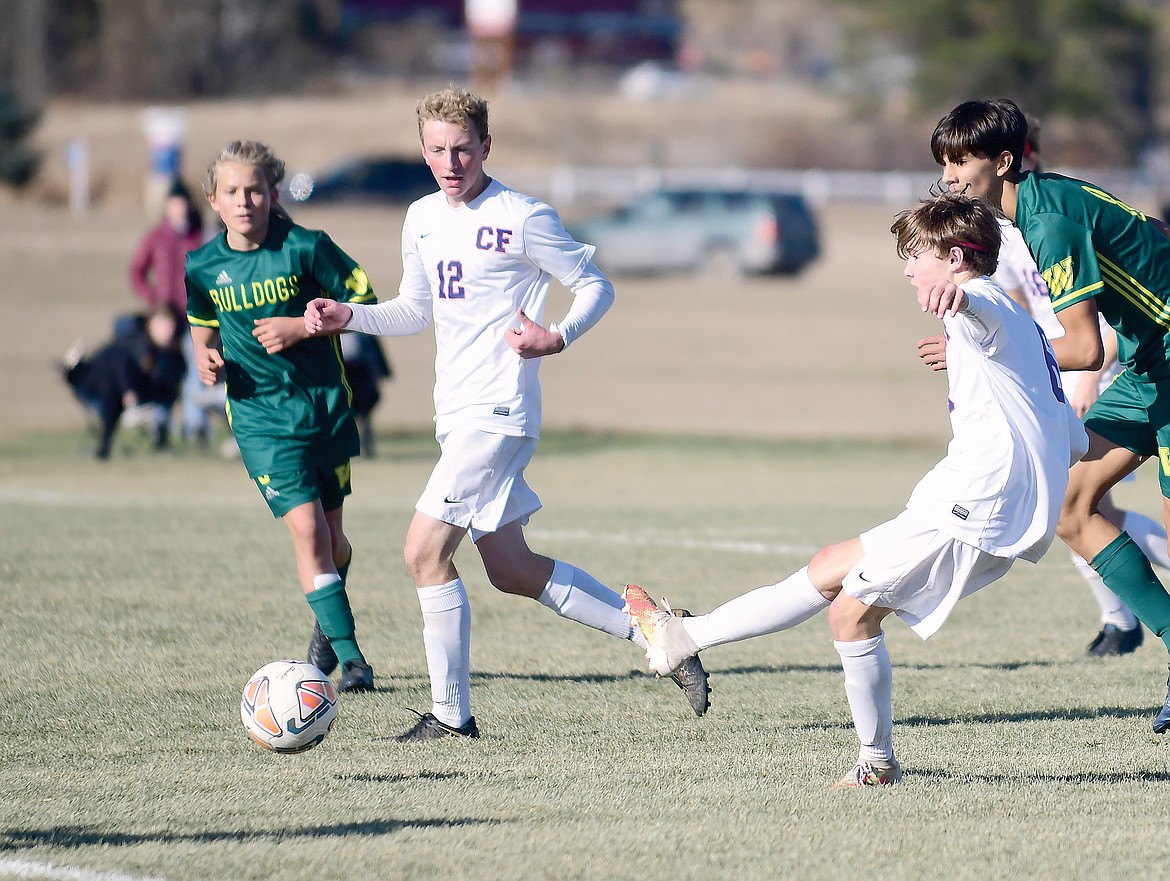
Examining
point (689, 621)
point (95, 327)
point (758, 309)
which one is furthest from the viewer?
point (758, 309)

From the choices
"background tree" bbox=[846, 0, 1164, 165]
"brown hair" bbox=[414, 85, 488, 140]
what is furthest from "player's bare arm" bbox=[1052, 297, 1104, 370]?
"background tree" bbox=[846, 0, 1164, 165]

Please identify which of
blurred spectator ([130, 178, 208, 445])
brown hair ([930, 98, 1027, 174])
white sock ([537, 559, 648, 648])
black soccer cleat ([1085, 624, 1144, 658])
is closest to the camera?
brown hair ([930, 98, 1027, 174])

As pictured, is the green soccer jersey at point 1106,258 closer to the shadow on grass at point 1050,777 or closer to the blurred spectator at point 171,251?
the shadow on grass at point 1050,777

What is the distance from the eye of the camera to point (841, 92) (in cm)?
5850

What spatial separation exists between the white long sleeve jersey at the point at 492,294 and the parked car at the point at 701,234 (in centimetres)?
2739

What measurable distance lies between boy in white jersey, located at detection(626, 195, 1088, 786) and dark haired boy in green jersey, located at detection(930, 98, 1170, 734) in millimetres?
543

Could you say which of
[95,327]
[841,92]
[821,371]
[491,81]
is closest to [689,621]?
[821,371]

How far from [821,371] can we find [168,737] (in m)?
18.5

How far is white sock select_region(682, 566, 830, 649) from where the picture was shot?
462cm

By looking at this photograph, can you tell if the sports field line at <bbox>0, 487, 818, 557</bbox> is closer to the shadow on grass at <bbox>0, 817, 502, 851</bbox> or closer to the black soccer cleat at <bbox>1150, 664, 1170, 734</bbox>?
the black soccer cleat at <bbox>1150, 664, 1170, 734</bbox>

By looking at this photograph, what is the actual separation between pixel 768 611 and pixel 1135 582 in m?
1.45

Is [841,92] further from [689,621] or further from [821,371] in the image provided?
[689,621]

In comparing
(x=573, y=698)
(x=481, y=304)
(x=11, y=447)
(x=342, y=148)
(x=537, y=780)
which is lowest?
(x=342, y=148)

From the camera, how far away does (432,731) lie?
5.13 m
